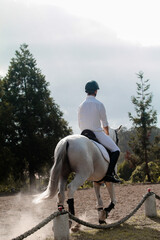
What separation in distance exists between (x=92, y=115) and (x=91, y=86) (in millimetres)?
674

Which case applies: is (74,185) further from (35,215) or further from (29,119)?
(29,119)

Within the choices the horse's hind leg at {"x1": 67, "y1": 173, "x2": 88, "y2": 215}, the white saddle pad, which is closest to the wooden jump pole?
the white saddle pad

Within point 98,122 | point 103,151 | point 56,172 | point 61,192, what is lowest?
point 61,192

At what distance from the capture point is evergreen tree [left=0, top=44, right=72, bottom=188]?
2677cm

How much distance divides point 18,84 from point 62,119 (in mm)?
5419

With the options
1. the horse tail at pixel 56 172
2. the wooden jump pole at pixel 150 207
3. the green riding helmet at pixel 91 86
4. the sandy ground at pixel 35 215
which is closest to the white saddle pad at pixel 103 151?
the horse tail at pixel 56 172

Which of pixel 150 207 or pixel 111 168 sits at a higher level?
pixel 111 168

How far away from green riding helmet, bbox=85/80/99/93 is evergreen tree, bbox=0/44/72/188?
19581 millimetres

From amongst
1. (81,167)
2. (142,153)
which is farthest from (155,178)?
(81,167)

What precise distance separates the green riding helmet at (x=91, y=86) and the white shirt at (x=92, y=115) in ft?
0.70

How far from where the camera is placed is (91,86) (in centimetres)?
641

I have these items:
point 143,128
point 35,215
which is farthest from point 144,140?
point 35,215

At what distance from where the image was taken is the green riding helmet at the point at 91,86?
252 inches

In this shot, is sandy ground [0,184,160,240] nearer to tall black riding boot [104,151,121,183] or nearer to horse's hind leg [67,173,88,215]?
horse's hind leg [67,173,88,215]
